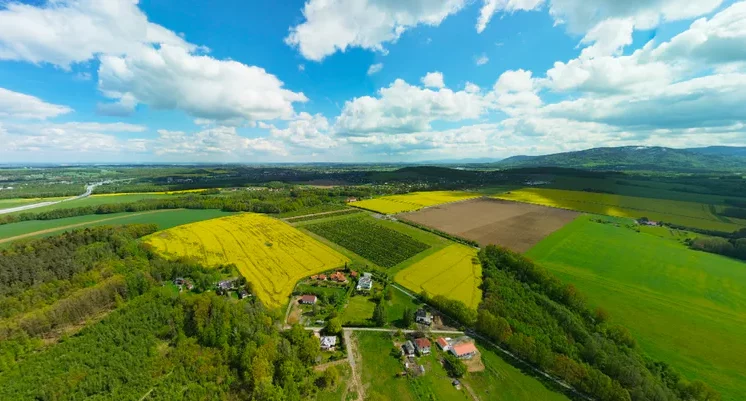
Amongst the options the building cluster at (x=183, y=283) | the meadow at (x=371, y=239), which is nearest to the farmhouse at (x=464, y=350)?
the meadow at (x=371, y=239)

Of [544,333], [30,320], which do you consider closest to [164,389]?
[30,320]

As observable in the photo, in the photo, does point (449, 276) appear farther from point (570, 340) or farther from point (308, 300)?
point (308, 300)

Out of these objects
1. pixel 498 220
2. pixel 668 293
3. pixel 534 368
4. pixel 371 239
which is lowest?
pixel 534 368

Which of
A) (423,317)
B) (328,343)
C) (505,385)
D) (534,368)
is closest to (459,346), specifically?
(505,385)

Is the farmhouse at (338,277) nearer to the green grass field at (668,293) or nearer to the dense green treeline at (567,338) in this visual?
the dense green treeline at (567,338)

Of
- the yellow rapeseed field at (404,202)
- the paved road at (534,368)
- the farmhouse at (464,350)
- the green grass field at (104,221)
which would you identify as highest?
the yellow rapeseed field at (404,202)
